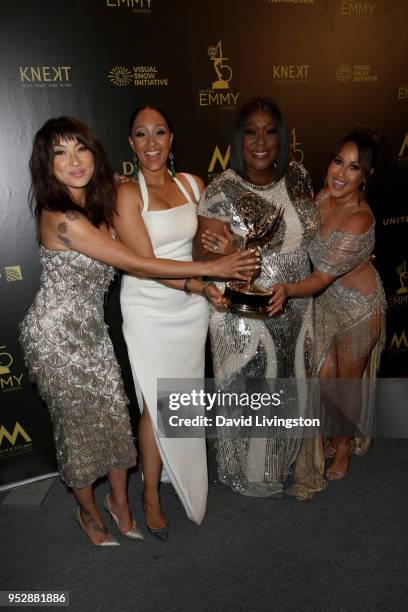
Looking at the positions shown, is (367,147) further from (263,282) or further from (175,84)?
(175,84)

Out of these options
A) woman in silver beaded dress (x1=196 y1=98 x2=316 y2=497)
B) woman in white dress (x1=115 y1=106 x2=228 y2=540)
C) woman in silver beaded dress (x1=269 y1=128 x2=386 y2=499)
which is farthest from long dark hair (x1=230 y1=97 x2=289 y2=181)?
woman in silver beaded dress (x1=269 y1=128 x2=386 y2=499)

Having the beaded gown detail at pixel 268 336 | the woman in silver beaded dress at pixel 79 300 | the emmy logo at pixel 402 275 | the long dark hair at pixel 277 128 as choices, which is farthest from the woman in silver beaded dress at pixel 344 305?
the emmy logo at pixel 402 275

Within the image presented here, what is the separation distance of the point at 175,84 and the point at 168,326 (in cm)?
148

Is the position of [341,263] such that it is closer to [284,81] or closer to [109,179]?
[109,179]

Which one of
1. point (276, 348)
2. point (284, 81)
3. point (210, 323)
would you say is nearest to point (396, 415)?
point (276, 348)

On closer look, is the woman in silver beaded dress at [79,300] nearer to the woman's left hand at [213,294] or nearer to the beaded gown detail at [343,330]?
the woman's left hand at [213,294]

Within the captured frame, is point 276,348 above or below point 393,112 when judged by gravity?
below

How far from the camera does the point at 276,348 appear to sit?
2.53 metres

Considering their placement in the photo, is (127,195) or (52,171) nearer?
(52,171)

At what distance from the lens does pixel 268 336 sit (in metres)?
2.51

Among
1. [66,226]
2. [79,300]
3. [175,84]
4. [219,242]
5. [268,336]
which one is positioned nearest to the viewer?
[66,226]

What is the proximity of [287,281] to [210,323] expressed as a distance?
0.44 meters

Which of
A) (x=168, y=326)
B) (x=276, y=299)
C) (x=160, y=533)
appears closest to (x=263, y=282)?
(x=276, y=299)

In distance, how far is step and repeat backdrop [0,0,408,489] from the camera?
8.76 ft
